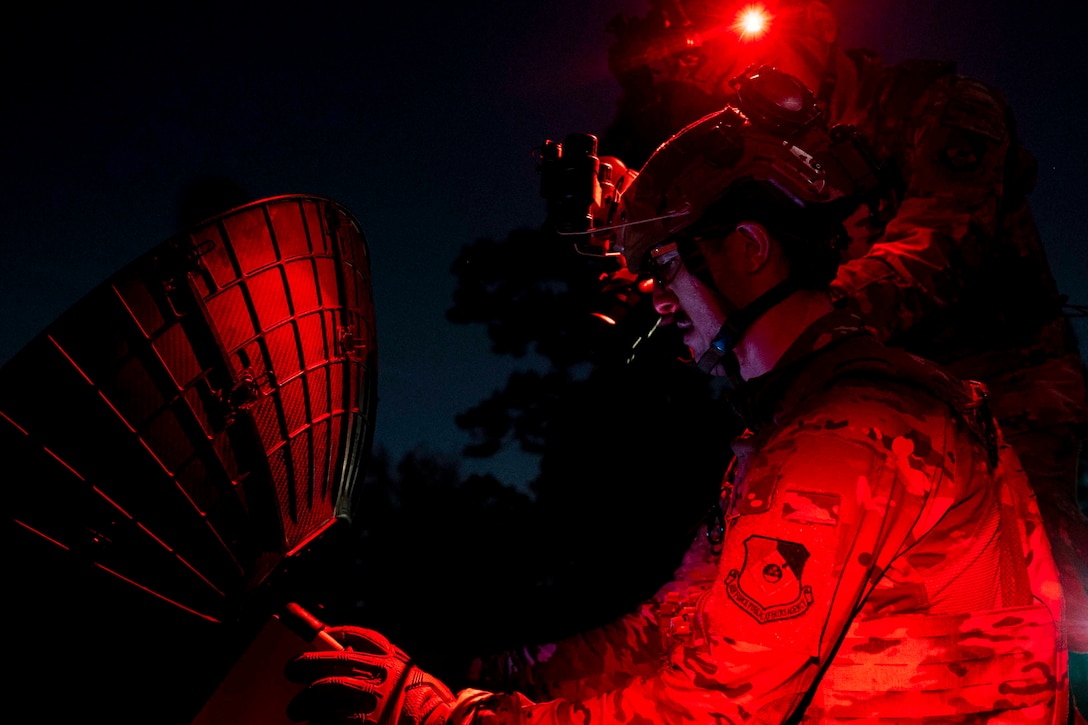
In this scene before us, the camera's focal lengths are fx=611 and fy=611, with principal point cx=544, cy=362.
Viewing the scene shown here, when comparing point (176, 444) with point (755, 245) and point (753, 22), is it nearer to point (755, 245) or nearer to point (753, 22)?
point (755, 245)

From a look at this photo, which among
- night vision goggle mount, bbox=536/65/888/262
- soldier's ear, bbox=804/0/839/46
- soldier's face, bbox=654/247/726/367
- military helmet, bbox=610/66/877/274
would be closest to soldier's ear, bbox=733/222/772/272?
military helmet, bbox=610/66/877/274

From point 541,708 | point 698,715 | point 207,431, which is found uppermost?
point 698,715

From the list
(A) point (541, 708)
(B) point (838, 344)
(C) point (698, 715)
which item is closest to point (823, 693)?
(C) point (698, 715)

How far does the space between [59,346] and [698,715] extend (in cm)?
174

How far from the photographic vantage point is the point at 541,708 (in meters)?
1.79

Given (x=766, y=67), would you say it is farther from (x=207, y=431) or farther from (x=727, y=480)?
(x=207, y=431)

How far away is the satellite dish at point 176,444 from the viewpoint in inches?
57.0

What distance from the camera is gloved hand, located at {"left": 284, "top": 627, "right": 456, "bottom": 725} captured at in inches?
71.6

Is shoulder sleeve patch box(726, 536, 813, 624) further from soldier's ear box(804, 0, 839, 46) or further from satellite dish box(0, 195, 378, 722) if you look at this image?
soldier's ear box(804, 0, 839, 46)

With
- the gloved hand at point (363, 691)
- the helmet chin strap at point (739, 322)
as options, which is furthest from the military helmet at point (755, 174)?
the gloved hand at point (363, 691)

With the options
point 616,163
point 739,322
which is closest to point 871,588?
point 739,322

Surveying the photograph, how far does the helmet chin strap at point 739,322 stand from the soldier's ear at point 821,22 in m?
4.06

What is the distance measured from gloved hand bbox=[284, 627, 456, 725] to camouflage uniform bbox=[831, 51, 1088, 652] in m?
2.71

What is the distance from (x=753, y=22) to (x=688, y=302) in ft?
14.5
